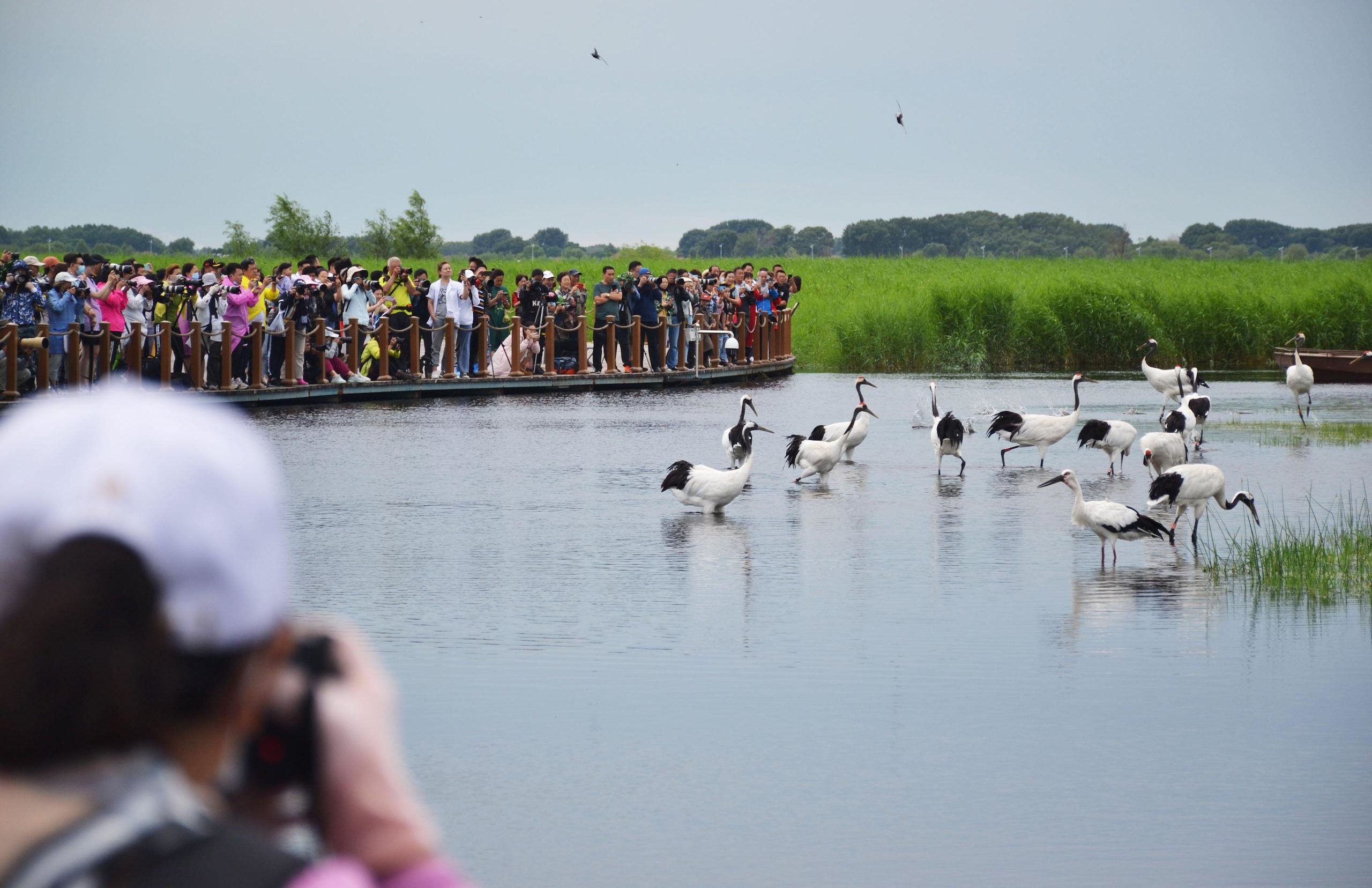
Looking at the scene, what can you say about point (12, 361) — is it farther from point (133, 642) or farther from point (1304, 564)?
point (133, 642)

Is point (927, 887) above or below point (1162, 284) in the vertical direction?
below

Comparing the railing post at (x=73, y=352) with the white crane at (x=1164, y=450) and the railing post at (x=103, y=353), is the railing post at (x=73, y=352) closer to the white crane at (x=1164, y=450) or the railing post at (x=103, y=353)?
the railing post at (x=103, y=353)

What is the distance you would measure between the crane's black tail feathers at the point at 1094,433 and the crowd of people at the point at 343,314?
1088 cm

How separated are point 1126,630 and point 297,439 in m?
12.1

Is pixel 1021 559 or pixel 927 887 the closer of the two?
pixel 927 887

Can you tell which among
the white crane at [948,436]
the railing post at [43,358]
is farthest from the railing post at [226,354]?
the white crane at [948,436]

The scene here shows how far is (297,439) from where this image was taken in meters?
19.5

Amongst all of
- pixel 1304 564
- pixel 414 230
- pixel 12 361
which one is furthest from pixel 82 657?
pixel 414 230

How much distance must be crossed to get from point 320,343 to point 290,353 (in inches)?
30.2

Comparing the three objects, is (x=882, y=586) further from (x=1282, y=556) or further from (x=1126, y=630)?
(x=1282, y=556)

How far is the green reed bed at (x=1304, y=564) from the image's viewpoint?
1058cm

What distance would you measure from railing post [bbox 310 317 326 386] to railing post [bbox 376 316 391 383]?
1131mm

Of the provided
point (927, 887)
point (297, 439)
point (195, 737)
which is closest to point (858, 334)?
point (297, 439)

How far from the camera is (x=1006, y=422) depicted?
18.3 meters
